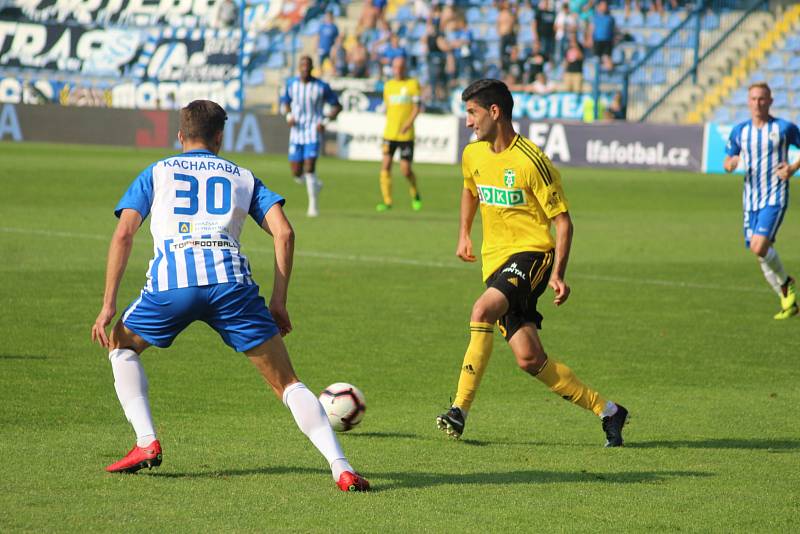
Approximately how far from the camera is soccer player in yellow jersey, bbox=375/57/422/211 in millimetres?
21234

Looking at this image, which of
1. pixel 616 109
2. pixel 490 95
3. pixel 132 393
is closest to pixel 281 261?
pixel 132 393

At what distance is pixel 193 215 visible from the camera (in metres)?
5.39

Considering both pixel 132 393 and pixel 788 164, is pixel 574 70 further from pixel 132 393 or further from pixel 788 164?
pixel 132 393

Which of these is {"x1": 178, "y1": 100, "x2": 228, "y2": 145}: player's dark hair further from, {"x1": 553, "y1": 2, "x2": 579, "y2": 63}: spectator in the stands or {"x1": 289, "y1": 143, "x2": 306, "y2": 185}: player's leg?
Answer: {"x1": 553, "y1": 2, "x2": 579, "y2": 63}: spectator in the stands

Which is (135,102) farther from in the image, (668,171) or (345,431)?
(345,431)

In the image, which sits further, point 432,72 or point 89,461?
point 432,72

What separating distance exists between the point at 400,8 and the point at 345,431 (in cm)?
3366

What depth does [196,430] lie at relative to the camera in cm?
664

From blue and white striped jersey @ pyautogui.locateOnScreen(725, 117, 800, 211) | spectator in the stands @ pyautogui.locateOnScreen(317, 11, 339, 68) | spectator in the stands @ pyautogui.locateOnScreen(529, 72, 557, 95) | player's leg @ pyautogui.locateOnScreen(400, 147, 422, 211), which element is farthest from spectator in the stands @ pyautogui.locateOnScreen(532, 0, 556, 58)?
blue and white striped jersey @ pyautogui.locateOnScreen(725, 117, 800, 211)

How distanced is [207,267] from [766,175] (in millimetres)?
7908

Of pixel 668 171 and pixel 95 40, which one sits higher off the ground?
pixel 95 40

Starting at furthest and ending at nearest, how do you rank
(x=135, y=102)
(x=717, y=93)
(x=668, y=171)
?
(x=135, y=102) < (x=717, y=93) < (x=668, y=171)

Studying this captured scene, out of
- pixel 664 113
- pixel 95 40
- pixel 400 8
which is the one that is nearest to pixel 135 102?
pixel 95 40

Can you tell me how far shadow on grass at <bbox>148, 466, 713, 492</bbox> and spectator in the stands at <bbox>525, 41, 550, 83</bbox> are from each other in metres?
29.1
